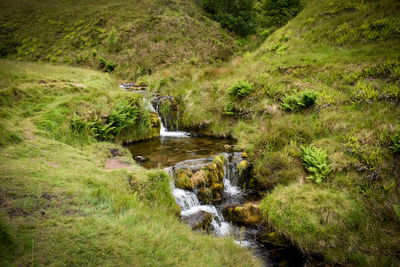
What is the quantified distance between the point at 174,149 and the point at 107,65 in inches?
765

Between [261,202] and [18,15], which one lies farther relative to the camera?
[18,15]

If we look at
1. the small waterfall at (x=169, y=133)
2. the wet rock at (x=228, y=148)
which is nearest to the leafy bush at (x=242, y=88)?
the small waterfall at (x=169, y=133)

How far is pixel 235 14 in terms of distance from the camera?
3725 cm

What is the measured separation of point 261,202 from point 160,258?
14.3ft

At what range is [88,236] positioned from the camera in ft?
11.3

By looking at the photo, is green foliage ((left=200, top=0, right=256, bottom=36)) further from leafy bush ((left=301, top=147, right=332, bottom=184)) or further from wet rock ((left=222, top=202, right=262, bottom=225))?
wet rock ((left=222, top=202, right=262, bottom=225))

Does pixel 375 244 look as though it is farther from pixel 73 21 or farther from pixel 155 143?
pixel 73 21

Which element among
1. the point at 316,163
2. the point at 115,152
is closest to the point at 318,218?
the point at 316,163

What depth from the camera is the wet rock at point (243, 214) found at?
265 inches

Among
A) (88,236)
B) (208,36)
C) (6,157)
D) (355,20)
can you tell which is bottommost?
(88,236)

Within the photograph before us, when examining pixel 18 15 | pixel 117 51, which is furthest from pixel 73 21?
pixel 117 51

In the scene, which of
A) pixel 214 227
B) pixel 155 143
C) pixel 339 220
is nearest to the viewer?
pixel 339 220

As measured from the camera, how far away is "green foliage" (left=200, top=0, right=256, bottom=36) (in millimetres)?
36094

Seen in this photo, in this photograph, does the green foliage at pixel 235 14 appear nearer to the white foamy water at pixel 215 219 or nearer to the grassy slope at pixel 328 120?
the grassy slope at pixel 328 120
